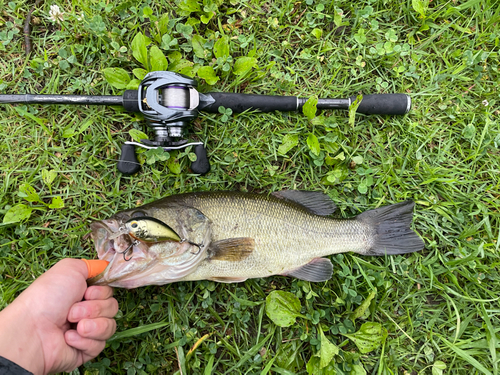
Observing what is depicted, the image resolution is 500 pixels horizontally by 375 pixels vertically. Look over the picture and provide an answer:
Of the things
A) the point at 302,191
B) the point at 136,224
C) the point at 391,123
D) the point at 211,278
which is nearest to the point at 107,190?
the point at 136,224

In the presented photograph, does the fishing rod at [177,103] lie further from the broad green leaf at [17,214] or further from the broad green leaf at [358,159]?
the broad green leaf at [17,214]

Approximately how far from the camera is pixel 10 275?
9.48ft

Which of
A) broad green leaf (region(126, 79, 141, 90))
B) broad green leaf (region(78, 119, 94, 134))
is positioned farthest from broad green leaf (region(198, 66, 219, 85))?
broad green leaf (region(78, 119, 94, 134))

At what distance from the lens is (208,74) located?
2.97m

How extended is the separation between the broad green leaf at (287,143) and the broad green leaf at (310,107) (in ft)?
0.82

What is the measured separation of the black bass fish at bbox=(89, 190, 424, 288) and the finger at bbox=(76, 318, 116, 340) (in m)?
0.28

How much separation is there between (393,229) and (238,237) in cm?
149

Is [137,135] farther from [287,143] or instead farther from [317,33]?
[317,33]

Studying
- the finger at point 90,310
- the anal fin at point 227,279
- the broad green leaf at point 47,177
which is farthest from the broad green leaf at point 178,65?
the finger at point 90,310

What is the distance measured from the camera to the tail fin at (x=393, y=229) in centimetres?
290

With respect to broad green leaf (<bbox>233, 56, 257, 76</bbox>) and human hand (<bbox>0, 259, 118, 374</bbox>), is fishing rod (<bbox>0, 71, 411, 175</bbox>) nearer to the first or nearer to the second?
broad green leaf (<bbox>233, 56, 257, 76</bbox>)

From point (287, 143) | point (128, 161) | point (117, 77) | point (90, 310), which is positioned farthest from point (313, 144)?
point (90, 310)

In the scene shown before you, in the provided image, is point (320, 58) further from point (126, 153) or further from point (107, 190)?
point (107, 190)

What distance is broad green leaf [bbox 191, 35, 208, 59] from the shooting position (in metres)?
3.04
